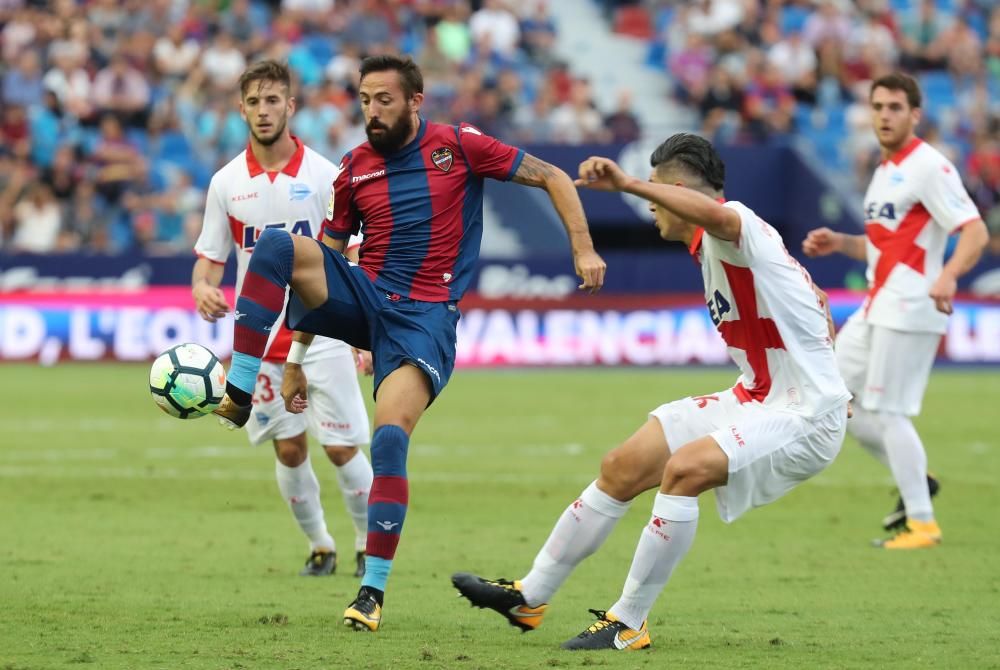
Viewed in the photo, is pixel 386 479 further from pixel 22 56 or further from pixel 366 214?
pixel 22 56

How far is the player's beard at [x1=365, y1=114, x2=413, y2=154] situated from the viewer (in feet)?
23.2

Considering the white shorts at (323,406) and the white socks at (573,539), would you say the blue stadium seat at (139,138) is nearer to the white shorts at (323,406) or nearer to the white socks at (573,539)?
the white shorts at (323,406)

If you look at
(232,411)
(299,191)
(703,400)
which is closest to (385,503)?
(232,411)

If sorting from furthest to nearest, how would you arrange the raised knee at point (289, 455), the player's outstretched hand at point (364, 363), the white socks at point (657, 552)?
the raised knee at point (289, 455) < the player's outstretched hand at point (364, 363) < the white socks at point (657, 552)

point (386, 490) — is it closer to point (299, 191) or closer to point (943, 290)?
point (299, 191)

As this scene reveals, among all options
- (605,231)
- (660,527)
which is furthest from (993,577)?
(605,231)

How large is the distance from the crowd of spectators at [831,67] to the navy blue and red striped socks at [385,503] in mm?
18938

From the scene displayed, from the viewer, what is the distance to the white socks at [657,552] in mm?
6398

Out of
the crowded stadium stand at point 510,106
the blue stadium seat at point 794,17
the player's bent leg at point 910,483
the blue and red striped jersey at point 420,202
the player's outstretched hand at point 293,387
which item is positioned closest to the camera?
the blue and red striped jersey at point 420,202

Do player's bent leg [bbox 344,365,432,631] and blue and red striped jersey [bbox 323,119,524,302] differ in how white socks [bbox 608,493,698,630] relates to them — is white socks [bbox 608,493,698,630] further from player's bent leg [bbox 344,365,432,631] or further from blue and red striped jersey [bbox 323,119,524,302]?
blue and red striped jersey [bbox 323,119,524,302]

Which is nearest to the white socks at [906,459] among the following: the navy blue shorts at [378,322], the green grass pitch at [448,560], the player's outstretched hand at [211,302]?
the green grass pitch at [448,560]

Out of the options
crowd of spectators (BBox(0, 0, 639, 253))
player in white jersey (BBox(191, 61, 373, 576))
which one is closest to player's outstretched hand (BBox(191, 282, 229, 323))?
player in white jersey (BBox(191, 61, 373, 576))

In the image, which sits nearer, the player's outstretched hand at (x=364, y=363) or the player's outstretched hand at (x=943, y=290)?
the player's outstretched hand at (x=364, y=363)

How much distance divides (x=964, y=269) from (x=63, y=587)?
212 inches
